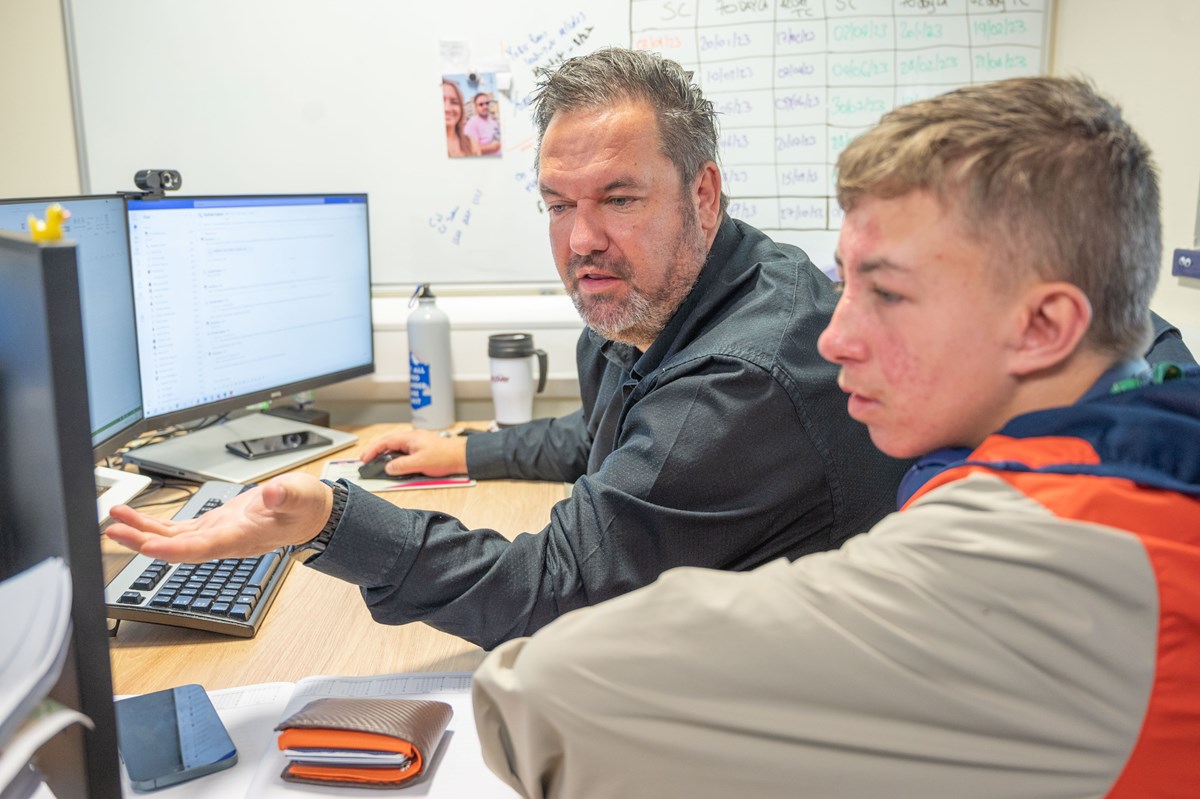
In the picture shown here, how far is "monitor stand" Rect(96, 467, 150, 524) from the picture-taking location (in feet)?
4.92

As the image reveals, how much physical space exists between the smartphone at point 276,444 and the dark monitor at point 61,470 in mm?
1245

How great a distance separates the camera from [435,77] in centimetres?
233

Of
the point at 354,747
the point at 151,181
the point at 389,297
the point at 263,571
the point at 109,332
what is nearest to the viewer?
the point at 354,747

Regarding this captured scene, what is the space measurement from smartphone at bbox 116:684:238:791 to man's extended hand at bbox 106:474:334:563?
15 centimetres

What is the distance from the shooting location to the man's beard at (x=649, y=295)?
1.39 m

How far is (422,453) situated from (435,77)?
1033 millimetres

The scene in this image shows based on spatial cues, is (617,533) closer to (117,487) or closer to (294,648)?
(294,648)

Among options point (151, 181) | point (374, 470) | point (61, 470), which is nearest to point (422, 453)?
point (374, 470)

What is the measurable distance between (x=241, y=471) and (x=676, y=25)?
1.47 metres

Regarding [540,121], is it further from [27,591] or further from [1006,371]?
[27,591]

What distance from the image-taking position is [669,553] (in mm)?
1084

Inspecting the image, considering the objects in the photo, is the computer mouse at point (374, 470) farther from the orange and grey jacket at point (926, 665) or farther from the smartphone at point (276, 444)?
the orange and grey jacket at point (926, 665)

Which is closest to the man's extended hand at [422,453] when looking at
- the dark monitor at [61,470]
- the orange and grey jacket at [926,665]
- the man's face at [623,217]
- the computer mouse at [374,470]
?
the computer mouse at [374,470]

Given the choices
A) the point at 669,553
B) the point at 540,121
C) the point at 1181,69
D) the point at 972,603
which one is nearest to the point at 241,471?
the point at 540,121
